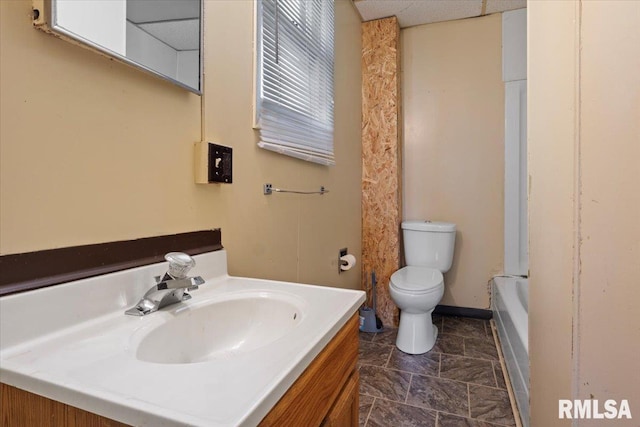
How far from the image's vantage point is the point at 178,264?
2.53 feet

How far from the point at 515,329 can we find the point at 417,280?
0.67 m

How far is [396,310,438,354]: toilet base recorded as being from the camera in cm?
216

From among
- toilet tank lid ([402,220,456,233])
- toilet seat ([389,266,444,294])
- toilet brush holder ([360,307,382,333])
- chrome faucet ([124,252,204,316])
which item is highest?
toilet tank lid ([402,220,456,233])

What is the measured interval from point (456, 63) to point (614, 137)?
2414 mm

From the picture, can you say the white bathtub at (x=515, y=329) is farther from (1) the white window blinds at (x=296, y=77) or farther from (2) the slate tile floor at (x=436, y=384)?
(1) the white window blinds at (x=296, y=77)

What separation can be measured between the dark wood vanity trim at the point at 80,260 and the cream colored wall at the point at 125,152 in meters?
0.02

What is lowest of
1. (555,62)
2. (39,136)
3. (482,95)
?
(39,136)

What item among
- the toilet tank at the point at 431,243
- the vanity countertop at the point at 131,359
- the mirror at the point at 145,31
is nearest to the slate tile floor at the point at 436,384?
the toilet tank at the point at 431,243

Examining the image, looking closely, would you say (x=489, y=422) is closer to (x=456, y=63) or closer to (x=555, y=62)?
(x=555, y=62)

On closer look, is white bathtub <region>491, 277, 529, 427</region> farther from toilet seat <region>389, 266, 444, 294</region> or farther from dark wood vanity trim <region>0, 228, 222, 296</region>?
dark wood vanity trim <region>0, 228, 222, 296</region>

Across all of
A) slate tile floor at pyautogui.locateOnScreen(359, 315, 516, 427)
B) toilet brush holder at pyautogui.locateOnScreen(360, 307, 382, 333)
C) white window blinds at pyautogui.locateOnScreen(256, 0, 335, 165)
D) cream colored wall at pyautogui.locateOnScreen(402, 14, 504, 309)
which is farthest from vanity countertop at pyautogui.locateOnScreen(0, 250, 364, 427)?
cream colored wall at pyautogui.locateOnScreen(402, 14, 504, 309)

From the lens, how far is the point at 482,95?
2709 millimetres

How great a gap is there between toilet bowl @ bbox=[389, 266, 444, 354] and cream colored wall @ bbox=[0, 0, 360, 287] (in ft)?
2.88

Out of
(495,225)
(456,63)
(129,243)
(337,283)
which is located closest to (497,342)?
(495,225)
